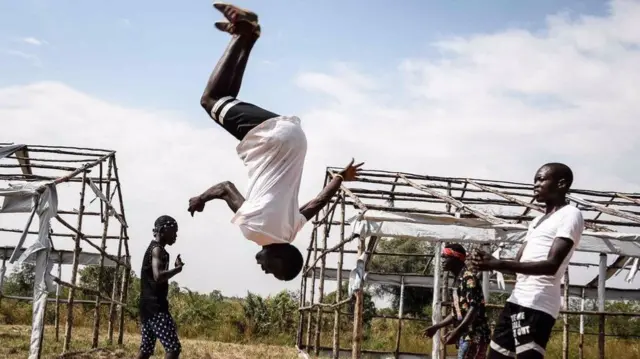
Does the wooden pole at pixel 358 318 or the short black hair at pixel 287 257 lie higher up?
the short black hair at pixel 287 257

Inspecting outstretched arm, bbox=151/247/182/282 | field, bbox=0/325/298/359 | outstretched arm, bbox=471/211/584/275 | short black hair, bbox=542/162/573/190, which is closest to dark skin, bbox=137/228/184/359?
outstretched arm, bbox=151/247/182/282

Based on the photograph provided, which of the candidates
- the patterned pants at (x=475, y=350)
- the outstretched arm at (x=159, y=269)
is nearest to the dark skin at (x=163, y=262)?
the outstretched arm at (x=159, y=269)

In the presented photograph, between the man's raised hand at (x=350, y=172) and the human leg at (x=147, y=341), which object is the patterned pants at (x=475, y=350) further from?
the human leg at (x=147, y=341)

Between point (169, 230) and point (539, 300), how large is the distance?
3452 mm

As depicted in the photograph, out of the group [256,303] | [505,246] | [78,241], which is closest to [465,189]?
[505,246]

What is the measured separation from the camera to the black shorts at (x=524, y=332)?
370cm

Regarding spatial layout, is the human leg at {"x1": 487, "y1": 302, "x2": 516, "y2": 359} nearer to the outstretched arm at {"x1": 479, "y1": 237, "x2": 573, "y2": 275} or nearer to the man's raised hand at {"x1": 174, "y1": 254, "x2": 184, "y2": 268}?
the outstretched arm at {"x1": 479, "y1": 237, "x2": 573, "y2": 275}

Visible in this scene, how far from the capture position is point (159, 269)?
6.09 metres

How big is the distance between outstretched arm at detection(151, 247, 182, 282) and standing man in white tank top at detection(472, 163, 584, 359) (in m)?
2.98

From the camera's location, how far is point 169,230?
20.5 feet

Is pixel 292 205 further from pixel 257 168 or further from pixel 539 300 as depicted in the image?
pixel 539 300

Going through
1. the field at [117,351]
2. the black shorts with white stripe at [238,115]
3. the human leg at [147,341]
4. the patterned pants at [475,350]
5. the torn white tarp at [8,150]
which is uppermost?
the torn white tarp at [8,150]

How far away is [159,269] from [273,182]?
8.64ft

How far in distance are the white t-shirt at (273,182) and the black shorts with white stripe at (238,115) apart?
5 centimetres
